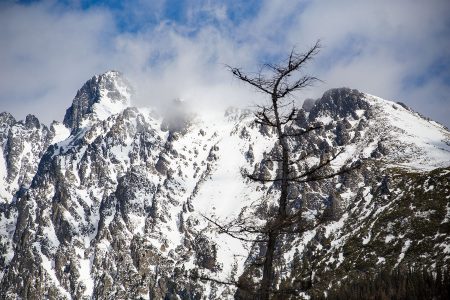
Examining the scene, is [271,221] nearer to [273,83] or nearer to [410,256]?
[273,83]

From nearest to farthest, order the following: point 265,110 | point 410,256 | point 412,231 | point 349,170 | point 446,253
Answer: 1. point 349,170
2. point 265,110
3. point 446,253
4. point 410,256
5. point 412,231

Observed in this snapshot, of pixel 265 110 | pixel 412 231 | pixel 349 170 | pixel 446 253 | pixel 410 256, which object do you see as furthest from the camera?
pixel 412 231

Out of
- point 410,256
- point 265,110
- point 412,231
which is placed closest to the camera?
point 265,110

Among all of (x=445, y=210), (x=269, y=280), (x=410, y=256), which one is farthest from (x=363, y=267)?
(x=269, y=280)

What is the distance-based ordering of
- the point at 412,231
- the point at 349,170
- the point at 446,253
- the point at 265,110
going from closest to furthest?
the point at 349,170
the point at 265,110
the point at 446,253
the point at 412,231

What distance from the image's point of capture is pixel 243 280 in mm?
15398

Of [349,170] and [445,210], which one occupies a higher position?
[445,210]

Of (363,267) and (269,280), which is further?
(363,267)

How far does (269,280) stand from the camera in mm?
15562

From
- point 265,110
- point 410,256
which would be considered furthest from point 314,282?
point 410,256

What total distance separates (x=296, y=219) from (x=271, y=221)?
84 centimetres

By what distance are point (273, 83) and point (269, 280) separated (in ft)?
22.2

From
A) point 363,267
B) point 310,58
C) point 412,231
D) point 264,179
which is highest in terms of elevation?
point 412,231

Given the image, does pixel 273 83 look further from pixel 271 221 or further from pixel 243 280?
pixel 243 280
